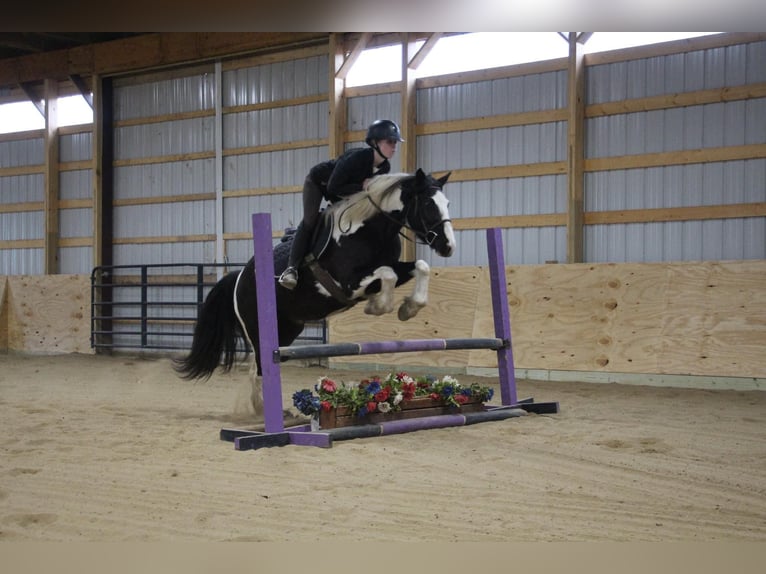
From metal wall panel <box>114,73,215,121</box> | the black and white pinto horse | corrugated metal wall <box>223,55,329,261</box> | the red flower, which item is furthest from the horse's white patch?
metal wall panel <box>114,73,215,121</box>

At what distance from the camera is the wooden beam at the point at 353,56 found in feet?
30.0

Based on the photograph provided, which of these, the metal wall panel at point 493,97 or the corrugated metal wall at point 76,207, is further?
the corrugated metal wall at point 76,207

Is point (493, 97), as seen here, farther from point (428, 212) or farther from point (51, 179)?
point (51, 179)

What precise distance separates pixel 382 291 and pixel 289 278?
65 cm

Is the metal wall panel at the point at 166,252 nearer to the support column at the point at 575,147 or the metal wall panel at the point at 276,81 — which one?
the metal wall panel at the point at 276,81

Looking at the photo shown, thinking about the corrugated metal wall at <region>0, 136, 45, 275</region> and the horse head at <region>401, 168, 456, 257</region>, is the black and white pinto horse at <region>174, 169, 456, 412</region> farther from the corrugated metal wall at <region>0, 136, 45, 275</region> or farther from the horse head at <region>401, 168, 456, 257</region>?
the corrugated metal wall at <region>0, 136, 45, 275</region>

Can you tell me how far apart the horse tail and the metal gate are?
457 cm

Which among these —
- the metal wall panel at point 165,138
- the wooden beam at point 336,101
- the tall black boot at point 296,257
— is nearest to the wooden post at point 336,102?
the wooden beam at point 336,101

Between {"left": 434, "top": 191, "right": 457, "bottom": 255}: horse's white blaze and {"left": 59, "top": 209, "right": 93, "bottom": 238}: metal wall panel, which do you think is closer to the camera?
{"left": 434, "top": 191, "right": 457, "bottom": 255}: horse's white blaze

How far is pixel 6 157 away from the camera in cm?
1238

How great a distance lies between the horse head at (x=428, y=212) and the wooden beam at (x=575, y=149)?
4086 millimetres

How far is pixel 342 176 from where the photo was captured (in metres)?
4.36

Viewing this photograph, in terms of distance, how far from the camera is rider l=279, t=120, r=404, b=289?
4234 mm
